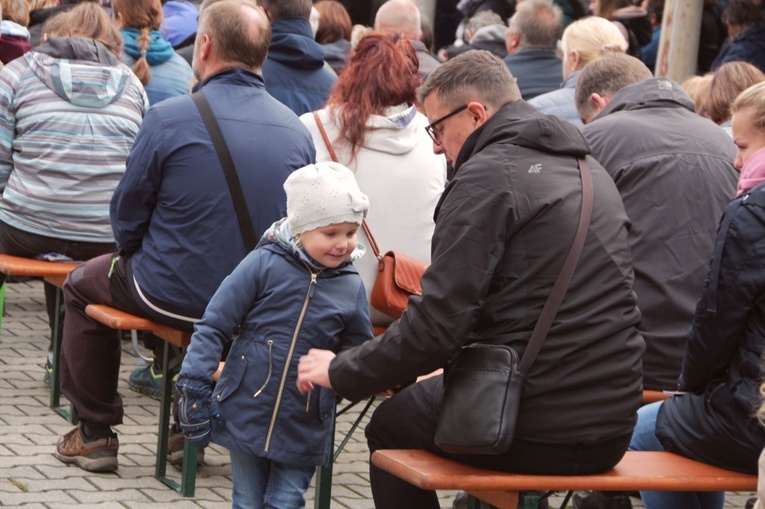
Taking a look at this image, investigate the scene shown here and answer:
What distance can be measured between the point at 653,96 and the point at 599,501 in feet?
5.60

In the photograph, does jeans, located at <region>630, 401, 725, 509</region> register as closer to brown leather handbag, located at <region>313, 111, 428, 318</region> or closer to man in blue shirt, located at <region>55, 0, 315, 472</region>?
brown leather handbag, located at <region>313, 111, 428, 318</region>

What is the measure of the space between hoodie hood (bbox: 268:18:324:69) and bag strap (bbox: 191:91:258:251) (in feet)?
6.74

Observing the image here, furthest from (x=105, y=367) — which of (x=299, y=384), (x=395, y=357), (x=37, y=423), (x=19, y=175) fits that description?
(x=395, y=357)

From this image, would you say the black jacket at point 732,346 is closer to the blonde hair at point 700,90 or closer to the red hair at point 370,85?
the red hair at point 370,85

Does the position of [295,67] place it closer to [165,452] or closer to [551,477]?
[165,452]

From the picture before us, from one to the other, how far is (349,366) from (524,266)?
1.92 feet

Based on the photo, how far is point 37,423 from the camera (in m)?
6.06

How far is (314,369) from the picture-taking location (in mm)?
3799

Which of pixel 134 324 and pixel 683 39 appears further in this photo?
pixel 683 39

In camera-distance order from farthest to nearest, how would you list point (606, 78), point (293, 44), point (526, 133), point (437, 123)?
point (293, 44) → point (606, 78) → point (437, 123) → point (526, 133)

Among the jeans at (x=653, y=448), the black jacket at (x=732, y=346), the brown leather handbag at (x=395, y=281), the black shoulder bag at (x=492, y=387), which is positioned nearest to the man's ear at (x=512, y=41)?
the brown leather handbag at (x=395, y=281)

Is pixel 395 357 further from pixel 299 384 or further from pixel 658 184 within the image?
pixel 658 184

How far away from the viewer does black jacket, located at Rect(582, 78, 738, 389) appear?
15.9 ft

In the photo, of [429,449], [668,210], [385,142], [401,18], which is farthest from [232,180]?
[401,18]
